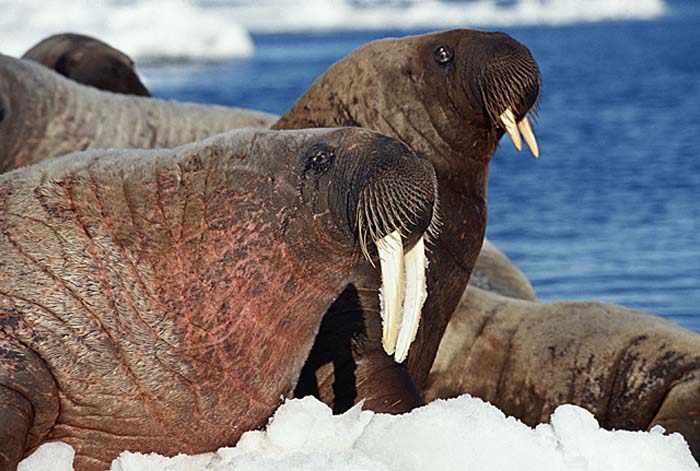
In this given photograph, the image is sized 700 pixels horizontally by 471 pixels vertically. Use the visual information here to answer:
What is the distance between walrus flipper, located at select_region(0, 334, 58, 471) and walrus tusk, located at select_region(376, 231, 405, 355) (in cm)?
92

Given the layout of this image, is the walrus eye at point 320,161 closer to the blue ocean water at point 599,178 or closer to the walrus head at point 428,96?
the walrus head at point 428,96

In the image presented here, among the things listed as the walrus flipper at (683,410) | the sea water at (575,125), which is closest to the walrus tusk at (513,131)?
the walrus flipper at (683,410)

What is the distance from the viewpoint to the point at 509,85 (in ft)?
17.8

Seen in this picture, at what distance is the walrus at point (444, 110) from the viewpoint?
5.43m

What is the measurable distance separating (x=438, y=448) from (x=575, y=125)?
1948 cm

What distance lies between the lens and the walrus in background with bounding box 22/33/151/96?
9844 millimetres

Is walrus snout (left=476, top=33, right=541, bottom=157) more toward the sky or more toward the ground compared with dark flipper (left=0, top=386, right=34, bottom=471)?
more toward the sky

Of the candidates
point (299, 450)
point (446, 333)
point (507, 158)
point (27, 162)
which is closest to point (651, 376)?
Answer: point (446, 333)

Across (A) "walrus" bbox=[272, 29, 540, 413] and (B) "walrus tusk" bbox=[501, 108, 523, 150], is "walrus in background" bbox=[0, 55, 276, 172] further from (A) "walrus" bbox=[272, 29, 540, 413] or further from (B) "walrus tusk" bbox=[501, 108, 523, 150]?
(B) "walrus tusk" bbox=[501, 108, 523, 150]

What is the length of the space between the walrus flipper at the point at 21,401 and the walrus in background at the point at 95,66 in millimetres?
6253

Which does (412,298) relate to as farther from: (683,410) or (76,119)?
(76,119)

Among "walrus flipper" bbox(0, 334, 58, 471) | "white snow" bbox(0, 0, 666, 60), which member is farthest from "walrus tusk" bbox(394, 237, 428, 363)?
"white snow" bbox(0, 0, 666, 60)

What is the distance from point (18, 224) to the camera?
396 centimetres

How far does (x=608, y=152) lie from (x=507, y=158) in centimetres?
139
